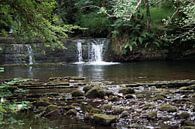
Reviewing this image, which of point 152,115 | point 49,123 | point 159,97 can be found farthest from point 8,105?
point 159,97

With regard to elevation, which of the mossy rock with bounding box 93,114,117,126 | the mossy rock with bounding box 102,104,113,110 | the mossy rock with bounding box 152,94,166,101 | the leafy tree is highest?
the leafy tree

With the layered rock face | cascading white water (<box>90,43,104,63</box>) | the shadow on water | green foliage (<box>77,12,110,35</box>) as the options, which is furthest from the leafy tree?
green foliage (<box>77,12,110,35</box>)

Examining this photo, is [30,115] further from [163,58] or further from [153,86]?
[163,58]

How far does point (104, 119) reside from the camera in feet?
31.2

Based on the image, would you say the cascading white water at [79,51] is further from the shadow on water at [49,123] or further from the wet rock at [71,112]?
the shadow on water at [49,123]

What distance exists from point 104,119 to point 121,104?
2110 mm

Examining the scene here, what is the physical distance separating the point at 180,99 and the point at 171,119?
2220 millimetres

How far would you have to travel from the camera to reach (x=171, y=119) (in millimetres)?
9781

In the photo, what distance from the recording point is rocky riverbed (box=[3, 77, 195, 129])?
379 inches

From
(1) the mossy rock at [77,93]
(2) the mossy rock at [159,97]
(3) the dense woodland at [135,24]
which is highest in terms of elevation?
(3) the dense woodland at [135,24]

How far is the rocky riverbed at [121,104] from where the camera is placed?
963 centimetres

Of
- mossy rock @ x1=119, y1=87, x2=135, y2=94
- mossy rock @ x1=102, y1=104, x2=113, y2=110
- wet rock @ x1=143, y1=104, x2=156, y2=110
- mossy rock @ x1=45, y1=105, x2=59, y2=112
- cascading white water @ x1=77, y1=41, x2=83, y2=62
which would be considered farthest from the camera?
cascading white water @ x1=77, y1=41, x2=83, y2=62

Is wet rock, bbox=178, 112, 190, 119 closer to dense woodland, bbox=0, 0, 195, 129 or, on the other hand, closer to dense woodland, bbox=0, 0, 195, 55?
dense woodland, bbox=0, 0, 195, 129

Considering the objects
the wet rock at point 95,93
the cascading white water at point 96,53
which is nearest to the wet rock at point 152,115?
the wet rock at point 95,93
